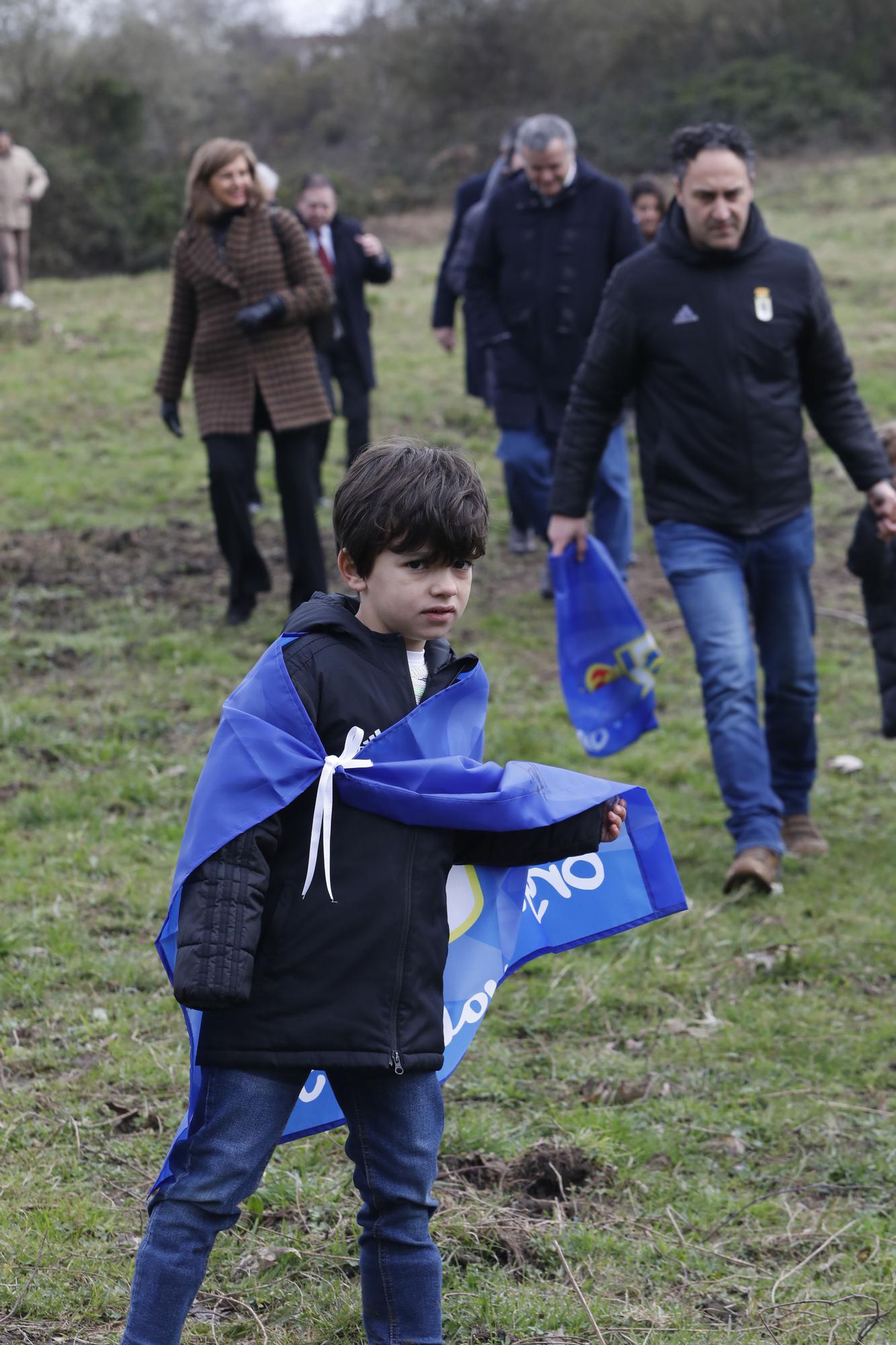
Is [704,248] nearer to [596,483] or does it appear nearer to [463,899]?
[596,483]

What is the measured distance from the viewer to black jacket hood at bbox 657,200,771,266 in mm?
5371

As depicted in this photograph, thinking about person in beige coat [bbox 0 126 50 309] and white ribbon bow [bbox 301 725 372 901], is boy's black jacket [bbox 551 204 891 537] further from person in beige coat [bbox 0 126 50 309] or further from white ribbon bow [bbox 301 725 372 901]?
person in beige coat [bbox 0 126 50 309]

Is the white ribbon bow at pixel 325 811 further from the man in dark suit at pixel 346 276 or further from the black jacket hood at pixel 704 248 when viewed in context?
the man in dark suit at pixel 346 276

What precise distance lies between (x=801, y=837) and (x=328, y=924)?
3670 millimetres

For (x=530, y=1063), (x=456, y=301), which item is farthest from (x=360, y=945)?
(x=456, y=301)

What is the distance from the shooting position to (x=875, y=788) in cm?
644

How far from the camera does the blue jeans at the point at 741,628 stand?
5.41 metres

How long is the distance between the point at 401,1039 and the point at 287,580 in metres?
6.92

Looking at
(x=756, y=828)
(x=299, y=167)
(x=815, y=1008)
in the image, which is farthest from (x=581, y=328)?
(x=299, y=167)

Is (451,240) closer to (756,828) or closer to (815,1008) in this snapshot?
(756,828)

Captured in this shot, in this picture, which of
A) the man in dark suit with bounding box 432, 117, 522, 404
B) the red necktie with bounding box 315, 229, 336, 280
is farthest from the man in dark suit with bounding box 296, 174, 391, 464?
the man in dark suit with bounding box 432, 117, 522, 404

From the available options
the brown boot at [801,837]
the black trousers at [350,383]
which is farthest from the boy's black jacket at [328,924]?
the black trousers at [350,383]

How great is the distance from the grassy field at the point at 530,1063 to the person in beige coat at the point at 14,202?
1047cm

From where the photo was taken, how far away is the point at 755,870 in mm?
5293
